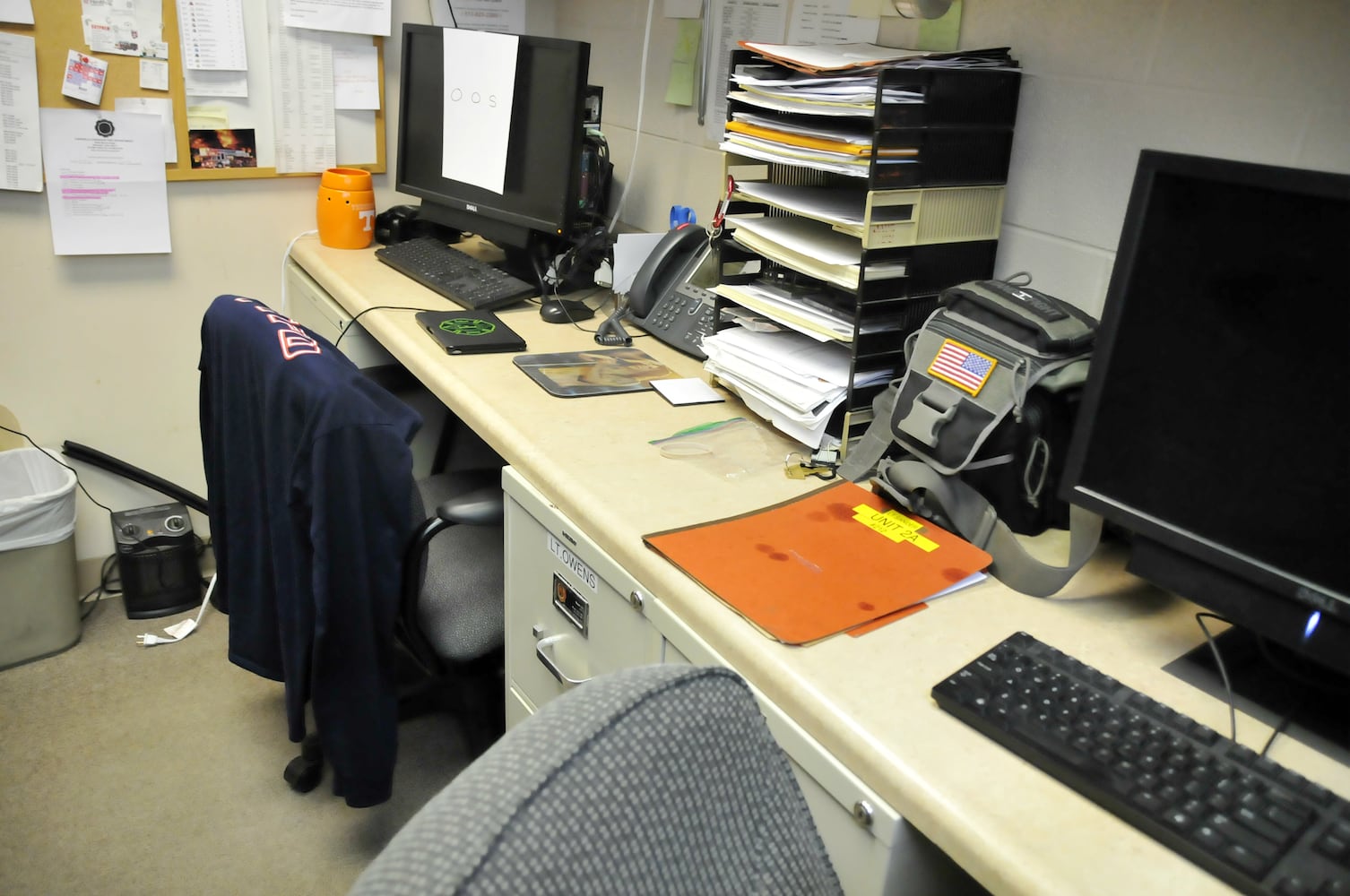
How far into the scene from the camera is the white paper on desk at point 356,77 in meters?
2.29

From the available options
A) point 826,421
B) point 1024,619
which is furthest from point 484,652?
point 1024,619

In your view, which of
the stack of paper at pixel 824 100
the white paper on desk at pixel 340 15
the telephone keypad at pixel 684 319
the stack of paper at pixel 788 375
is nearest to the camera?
the stack of paper at pixel 824 100

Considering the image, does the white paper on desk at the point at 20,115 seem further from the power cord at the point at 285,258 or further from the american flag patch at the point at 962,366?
the american flag patch at the point at 962,366

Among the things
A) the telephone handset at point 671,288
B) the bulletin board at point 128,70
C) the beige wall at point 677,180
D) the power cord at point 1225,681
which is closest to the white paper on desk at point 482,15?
the beige wall at point 677,180

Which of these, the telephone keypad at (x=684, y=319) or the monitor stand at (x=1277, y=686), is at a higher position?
the telephone keypad at (x=684, y=319)

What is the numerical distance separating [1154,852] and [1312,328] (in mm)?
449

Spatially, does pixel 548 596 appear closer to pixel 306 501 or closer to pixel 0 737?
pixel 306 501

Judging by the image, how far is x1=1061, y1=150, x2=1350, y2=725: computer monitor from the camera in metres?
0.82

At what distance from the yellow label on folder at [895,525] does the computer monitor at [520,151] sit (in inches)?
39.9

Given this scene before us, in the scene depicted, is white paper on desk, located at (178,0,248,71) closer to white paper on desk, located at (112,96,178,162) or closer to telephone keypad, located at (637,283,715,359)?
white paper on desk, located at (112,96,178,162)

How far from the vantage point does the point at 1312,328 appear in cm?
83

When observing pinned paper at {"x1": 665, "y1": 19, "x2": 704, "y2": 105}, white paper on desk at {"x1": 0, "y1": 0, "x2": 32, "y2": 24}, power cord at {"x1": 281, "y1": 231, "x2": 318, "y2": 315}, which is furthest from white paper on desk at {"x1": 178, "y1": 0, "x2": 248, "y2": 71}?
pinned paper at {"x1": 665, "y1": 19, "x2": 704, "y2": 105}

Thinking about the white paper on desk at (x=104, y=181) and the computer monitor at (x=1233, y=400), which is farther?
the white paper on desk at (x=104, y=181)

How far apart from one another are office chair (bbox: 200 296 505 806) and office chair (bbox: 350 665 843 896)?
875mm
